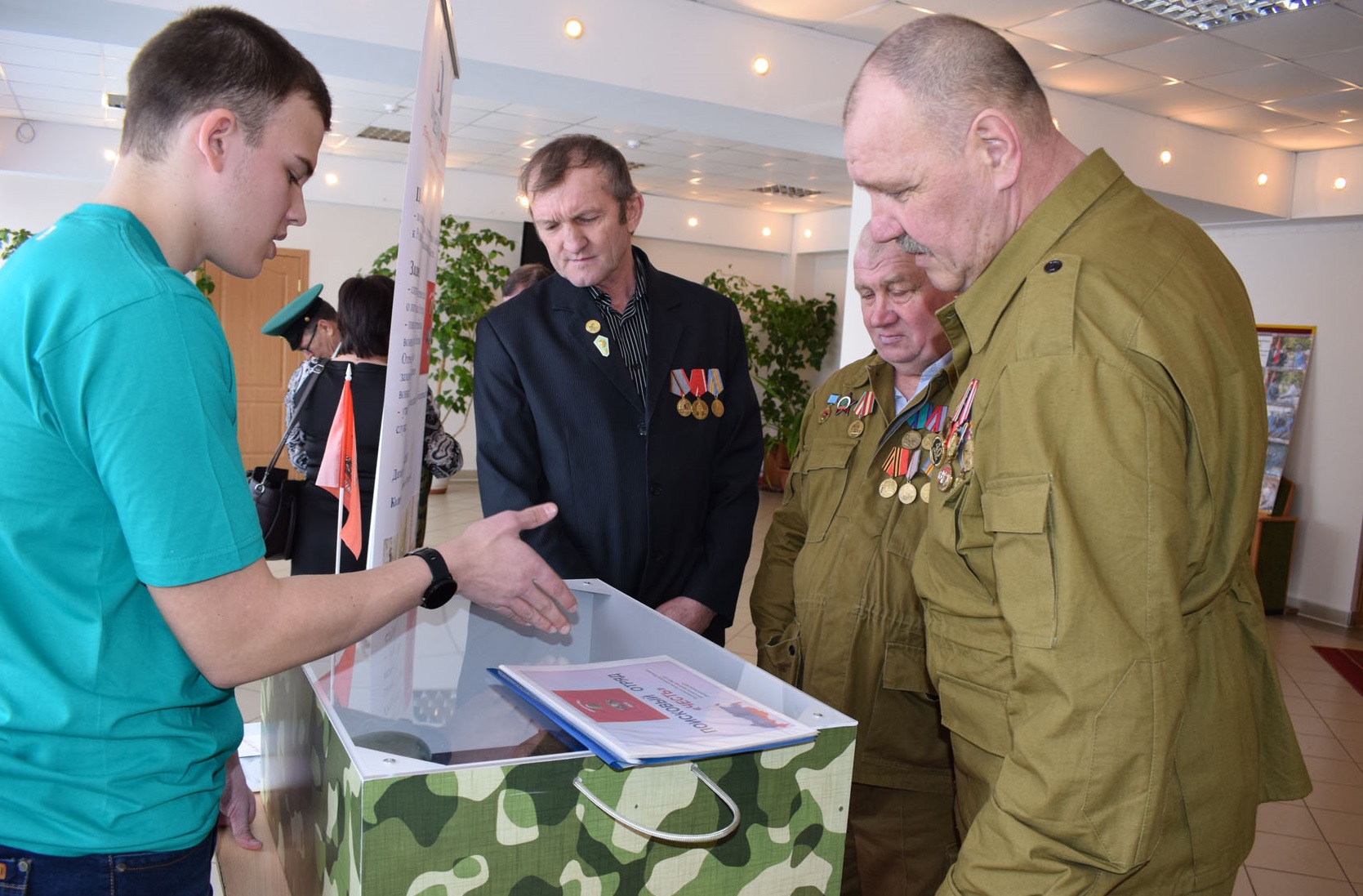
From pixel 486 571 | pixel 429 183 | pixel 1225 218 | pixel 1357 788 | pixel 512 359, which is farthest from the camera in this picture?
pixel 1225 218

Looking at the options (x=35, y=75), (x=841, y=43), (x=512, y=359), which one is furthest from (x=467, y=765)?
(x=35, y=75)

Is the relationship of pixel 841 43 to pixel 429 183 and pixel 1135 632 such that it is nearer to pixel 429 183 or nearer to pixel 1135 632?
pixel 429 183

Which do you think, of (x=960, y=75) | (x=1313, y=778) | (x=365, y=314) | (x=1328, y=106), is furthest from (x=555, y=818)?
(x=1328, y=106)

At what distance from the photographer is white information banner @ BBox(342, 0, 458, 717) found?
4.48 ft

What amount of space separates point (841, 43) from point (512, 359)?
420 centimetres

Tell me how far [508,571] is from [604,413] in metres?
0.85

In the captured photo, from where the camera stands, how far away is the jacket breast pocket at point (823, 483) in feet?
6.08

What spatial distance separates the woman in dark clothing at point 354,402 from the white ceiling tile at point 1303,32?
14.3 feet

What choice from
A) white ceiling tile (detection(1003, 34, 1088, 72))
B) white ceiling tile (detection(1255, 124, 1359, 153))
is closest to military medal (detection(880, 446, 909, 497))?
white ceiling tile (detection(1003, 34, 1088, 72))

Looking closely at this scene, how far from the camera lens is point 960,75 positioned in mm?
1064

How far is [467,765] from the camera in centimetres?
84

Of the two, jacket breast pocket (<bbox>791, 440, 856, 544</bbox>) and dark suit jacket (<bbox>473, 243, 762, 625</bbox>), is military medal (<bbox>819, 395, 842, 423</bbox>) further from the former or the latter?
dark suit jacket (<bbox>473, 243, 762, 625</bbox>)

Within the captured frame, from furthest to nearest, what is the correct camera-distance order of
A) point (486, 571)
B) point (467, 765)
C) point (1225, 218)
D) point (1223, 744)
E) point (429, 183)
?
point (1225, 218)
point (429, 183)
point (486, 571)
point (1223, 744)
point (467, 765)

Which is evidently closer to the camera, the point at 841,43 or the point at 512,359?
the point at 512,359
